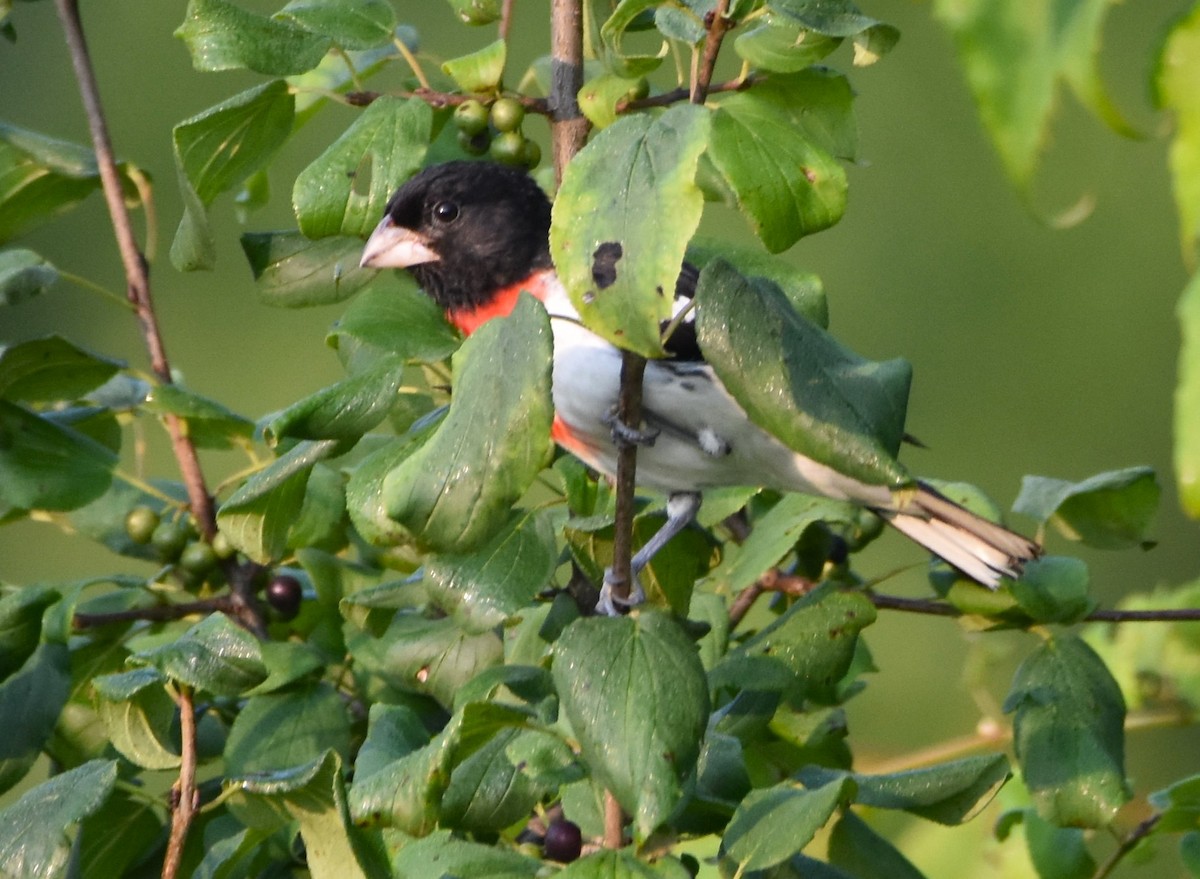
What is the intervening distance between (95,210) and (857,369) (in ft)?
22.3

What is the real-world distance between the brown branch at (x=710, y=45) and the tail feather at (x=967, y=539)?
82 cm

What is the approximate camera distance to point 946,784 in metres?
1.67

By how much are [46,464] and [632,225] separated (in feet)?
4.30

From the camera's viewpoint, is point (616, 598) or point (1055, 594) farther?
point (1055, 594)

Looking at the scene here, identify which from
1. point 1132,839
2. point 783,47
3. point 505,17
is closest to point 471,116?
point 505,17

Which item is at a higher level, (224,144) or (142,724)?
(224,144)

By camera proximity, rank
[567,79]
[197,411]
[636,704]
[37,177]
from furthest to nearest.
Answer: [37,177]
[197,411]
[567,79]
[636,704]

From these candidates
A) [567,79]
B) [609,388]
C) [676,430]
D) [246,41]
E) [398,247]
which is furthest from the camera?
[398,247]

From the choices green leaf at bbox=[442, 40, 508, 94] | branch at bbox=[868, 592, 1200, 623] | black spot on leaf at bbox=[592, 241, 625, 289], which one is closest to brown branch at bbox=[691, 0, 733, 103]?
black spot on leaf at bbox=[592, 241, 625, 289]

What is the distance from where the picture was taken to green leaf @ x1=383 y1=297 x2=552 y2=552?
3.92ft

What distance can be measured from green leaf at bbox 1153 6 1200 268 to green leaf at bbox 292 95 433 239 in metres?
1.18

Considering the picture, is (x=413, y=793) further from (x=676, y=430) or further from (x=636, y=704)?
(x=676, y=430)

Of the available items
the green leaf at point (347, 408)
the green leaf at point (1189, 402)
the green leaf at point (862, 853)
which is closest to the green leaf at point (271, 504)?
the green leaf at point (347, 408)

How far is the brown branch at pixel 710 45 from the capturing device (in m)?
1.43
